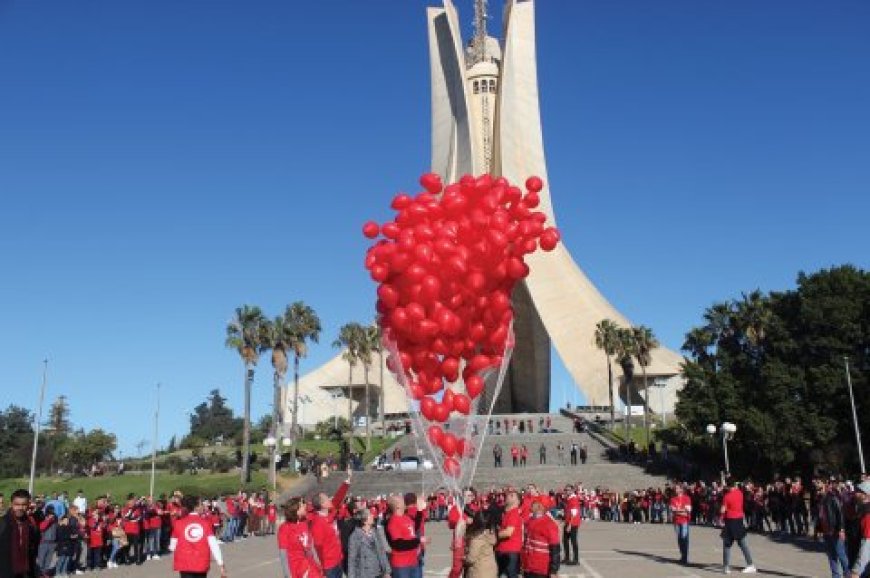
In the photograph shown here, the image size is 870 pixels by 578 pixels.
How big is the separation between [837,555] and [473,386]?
4.66m

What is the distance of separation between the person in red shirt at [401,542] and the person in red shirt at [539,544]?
1.06 m

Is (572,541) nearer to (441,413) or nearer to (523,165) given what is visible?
(441,413)

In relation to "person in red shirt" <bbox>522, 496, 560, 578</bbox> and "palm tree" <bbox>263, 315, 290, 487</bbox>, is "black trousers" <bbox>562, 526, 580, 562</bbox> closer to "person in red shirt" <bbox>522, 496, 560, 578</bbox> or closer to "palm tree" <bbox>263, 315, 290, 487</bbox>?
"person in red shirt" <bbox>522, 496, 560, 578</bbox>

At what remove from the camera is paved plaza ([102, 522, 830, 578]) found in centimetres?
1124

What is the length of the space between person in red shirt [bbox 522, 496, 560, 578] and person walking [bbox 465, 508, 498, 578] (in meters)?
1.22

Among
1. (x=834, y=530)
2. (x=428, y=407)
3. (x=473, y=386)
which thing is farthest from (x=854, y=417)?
(x=428, y=407)

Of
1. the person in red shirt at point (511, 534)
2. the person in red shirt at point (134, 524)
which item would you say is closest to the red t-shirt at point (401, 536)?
the person in red shirt at point (511, 534)

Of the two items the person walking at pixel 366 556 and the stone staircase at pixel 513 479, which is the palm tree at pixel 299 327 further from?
the person walking at pixel 366 556

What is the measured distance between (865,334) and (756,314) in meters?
5.16

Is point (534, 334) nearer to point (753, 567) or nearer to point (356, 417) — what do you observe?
point (356, 417)

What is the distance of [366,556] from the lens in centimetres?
674

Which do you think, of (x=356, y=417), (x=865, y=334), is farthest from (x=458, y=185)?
(x=356, y=417)

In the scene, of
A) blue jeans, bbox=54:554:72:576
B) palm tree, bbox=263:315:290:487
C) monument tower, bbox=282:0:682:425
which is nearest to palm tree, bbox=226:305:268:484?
palm tree, bbox=263:315:290:487

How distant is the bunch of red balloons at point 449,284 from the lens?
8875mm
